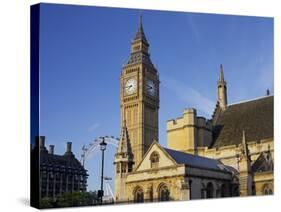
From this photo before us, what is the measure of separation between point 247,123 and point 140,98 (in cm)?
402

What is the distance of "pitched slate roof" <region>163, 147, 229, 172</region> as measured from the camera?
21.5 meters

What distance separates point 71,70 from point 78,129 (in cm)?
163

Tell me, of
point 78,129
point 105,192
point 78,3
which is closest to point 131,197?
point 105,192

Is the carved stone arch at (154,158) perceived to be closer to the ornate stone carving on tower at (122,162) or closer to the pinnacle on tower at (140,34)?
the ornate stone carving on tower at (122,162)

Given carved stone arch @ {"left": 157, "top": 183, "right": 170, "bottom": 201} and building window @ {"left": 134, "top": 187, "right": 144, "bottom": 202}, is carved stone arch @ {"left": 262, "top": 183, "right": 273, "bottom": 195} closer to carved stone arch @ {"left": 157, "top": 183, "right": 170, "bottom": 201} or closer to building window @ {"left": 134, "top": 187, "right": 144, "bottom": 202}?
carved stone arch @ {"left": 157, "top": 183, "right": 170, "bottom": 201}

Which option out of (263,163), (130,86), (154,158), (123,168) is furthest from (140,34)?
(263,163)

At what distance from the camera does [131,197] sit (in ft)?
68.8

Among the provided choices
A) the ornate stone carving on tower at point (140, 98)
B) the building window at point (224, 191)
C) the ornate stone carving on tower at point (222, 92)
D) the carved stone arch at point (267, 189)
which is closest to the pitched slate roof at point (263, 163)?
the carved stone arch at point (267, 189)

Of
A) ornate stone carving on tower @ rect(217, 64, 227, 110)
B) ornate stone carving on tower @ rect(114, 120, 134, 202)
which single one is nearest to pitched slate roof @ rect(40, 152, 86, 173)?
ornate stone carving on tower @ rect(114, 120, 134, 202)

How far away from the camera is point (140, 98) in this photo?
21547 mm

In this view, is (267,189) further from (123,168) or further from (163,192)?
(123,168)

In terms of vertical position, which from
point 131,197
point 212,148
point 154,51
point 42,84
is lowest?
point 131,197

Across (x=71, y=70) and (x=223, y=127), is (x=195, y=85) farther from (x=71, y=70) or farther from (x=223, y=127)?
(x=71, y=70)

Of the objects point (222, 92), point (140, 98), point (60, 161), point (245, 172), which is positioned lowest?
point (245, 172)
